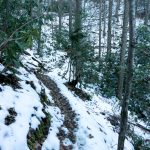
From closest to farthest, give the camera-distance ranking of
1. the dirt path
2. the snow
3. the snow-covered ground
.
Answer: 1. the snow-covered ground
2. the dirt path
3. the snow

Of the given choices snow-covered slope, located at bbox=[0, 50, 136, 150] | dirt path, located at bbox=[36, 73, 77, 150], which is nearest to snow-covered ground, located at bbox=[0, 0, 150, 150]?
snow-covered slope, located at bbox=[0, 50, 136, 150]

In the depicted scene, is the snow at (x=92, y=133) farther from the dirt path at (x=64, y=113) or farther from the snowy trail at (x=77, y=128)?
the dirt path at (x=64, y=113)

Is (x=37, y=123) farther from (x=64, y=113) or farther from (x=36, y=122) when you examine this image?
(x=64, y=113)

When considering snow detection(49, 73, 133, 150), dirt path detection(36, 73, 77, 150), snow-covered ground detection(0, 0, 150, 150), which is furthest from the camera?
snow detection(49, 73, 133, 150)

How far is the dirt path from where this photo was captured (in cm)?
817

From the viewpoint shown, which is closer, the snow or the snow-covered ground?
the snow-covered ground

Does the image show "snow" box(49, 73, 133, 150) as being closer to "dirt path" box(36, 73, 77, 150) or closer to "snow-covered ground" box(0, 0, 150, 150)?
"snow-covered ground" box(0, 0, 150, 150)

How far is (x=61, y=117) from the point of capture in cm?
926

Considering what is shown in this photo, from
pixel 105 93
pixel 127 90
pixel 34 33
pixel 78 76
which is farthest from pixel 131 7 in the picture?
pixel 105 93

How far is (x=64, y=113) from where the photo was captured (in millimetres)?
9742

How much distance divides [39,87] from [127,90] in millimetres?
3356

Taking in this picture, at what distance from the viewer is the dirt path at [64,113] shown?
26.8 ft

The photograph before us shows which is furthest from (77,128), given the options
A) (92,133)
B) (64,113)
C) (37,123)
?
(37,123)

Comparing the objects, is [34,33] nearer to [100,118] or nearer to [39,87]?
[39,87]
